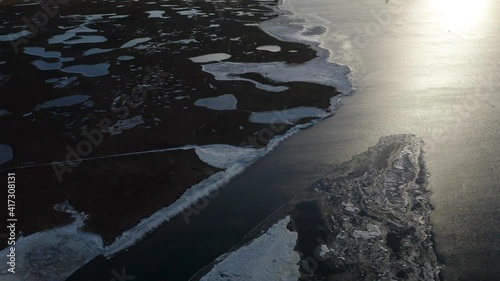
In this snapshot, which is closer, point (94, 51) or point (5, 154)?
point (5, 154)

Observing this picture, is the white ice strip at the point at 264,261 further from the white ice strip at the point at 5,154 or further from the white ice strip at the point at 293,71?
the white ice strip at the point at 293,71

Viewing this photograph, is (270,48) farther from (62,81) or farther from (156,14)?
(156,14)

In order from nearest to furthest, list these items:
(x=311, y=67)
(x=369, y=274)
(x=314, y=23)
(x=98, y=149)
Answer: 1. (x=369, y=274)
2. (x=98, y=149)
3. (x=311, y=67)
4. (x=314, y=23)

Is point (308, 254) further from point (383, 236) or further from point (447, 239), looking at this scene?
point (447, 239)

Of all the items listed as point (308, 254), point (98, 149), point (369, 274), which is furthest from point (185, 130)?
point (369, 274)

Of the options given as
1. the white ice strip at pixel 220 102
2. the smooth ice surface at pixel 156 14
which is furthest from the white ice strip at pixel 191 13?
the white ice strip at pixel 220 102

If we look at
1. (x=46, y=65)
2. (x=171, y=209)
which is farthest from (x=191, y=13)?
(x=171, y=209)
